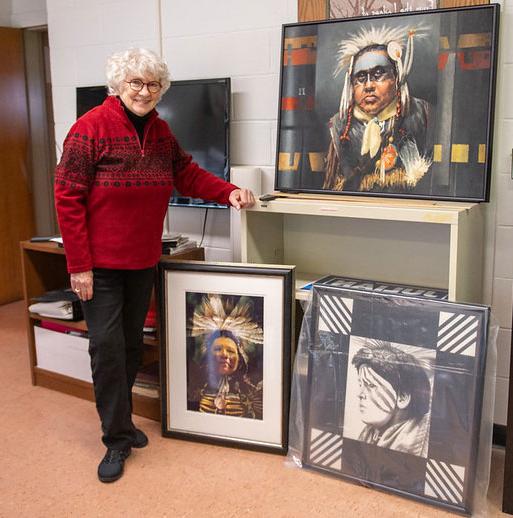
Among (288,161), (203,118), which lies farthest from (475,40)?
(203,118)

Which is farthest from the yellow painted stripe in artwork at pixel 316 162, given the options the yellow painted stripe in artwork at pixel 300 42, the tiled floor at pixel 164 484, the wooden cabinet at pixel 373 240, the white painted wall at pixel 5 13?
the white painted wall at pixel 5 13

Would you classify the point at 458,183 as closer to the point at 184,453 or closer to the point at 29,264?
the point at 184,453

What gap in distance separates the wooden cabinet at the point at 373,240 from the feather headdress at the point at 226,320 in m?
0.20

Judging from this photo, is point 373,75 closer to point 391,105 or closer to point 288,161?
point 391,105

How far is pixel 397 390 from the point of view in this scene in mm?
1991

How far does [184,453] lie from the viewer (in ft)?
7.59

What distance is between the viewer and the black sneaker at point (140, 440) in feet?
7.73

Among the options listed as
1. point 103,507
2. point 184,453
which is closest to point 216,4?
point 184,453

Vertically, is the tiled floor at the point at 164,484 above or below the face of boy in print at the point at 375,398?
below

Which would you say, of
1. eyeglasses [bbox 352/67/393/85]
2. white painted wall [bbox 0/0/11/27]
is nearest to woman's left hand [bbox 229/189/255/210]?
eyeglasses [bbox 352/67/393/85]

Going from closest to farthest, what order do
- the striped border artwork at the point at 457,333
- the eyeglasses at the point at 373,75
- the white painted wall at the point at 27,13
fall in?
the striped border artwork at the point at 457,333 < the eyeglasses at the point at 373,75 < the white painted wall at the point at 27,13

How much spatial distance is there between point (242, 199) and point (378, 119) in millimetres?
562

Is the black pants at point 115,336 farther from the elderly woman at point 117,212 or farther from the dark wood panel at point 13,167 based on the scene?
the dark wood panel at point 13,167

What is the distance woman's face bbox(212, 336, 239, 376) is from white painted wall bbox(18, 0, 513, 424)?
0.63 metres
